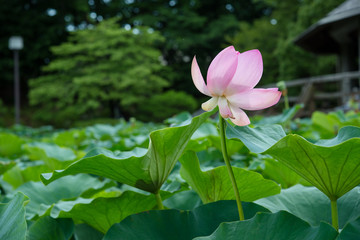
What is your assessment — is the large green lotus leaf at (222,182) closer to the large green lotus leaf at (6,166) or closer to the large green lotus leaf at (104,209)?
the large green lotus leaf at (104,209)

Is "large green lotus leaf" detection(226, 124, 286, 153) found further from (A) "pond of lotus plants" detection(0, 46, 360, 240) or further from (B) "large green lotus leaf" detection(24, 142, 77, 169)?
(B) "large green lotus leaf" detection(24, 142, 77, 169)

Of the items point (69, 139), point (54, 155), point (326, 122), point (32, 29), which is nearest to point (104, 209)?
point (54, 155)

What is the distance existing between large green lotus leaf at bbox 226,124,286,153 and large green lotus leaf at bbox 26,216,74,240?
0.80ft

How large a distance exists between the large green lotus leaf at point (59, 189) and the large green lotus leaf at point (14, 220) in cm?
22

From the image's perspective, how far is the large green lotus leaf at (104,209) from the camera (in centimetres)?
47

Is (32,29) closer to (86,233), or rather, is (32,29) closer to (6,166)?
(6,166)

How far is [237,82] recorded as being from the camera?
35cm

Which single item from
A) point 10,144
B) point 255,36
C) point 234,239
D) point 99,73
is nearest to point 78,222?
point 234,239

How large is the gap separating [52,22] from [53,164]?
14470 mm

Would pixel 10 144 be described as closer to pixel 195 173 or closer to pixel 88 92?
pixel 195 173

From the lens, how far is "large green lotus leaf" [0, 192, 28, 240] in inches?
14.2

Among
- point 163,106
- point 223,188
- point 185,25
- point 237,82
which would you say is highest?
point 185,25

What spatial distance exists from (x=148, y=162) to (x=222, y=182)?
0.36 feet

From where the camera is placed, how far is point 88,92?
989cm
